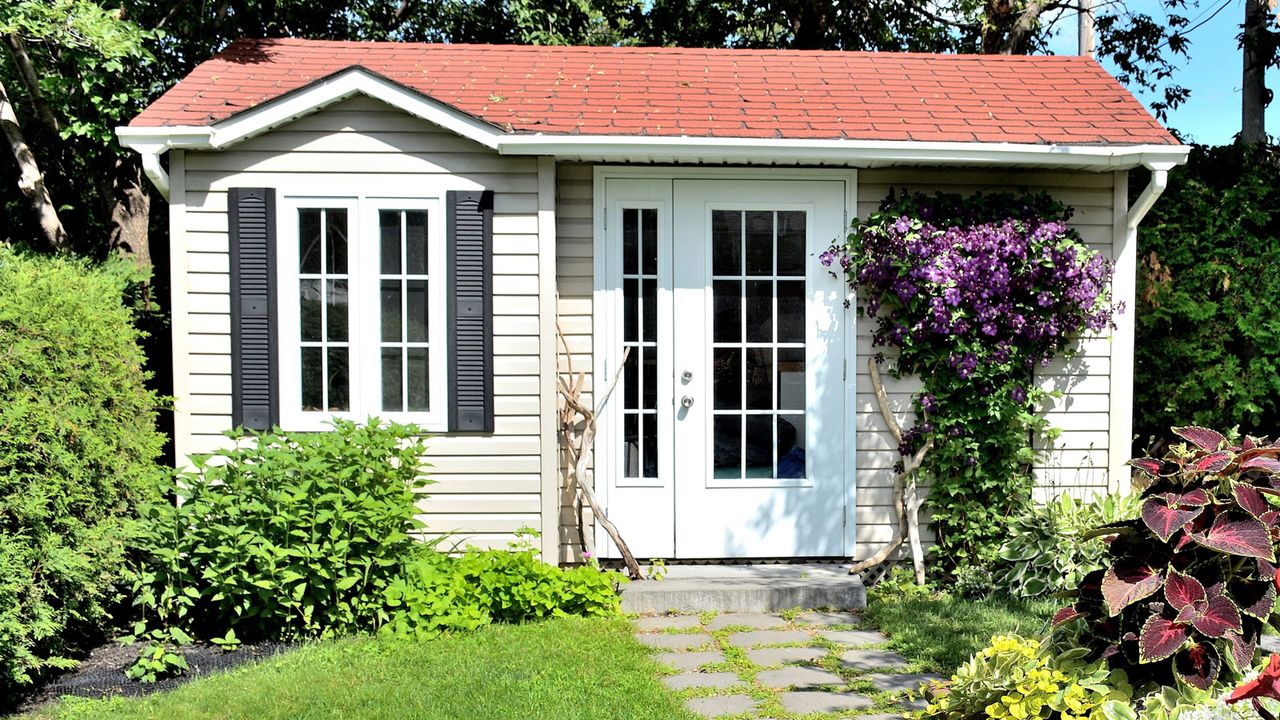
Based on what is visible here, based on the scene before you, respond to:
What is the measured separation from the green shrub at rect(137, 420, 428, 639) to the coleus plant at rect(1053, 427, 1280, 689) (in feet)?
11.0

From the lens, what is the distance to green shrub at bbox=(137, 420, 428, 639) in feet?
15.4

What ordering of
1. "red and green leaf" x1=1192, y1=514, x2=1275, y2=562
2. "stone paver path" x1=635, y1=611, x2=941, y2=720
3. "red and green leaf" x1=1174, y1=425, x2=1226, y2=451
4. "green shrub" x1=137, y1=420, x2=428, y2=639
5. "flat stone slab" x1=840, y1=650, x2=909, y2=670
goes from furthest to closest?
"green shrub" x1=137, y1=420, x2=428, y2=639 < "flat stone slab" x1=840, y1=650, x2=909, y2=670 < "stone paver path" x1=635, y1=611, x2=941, y2=720 < "red and green leaf" x1=1174, y1=425, x2=1226, y2=451 < "red and green leaf" x1=1192, y1=514, x2=1275, y2=562

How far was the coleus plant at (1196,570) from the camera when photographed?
2.80 metres

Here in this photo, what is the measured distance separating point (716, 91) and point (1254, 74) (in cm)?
692

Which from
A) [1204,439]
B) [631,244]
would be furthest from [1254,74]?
[1204,439]

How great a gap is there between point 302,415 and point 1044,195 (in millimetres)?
4770

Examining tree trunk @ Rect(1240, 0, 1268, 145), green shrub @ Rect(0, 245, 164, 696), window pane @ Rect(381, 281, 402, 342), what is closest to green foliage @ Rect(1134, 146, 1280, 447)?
tree trunk @ Rect(1240, 0, 1268, 145)

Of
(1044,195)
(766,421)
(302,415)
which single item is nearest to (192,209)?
(302,415)

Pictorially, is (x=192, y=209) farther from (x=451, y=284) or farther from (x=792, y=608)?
(x=792, y=608)

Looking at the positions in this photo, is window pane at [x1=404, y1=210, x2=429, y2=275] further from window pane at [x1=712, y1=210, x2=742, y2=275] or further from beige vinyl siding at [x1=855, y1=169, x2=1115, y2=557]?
beige vinyl siding at [x1=855, y1=169, x2=1115, y2=557]

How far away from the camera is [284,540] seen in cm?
478

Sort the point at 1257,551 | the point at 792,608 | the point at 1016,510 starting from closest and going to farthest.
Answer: the point at 1257,551 → the point at 792,608 → the point at 1016,510

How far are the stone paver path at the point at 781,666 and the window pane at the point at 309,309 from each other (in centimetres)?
252

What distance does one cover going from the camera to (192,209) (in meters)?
5.60
